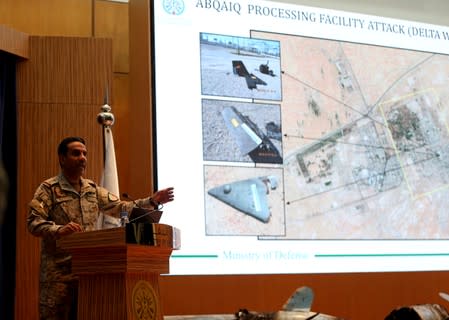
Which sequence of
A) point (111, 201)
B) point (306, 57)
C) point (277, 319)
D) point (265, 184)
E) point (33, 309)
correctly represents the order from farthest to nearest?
point (306, 57) < point (265, 184) < point (33, 309) < point (111, 201) < point (277, 319)

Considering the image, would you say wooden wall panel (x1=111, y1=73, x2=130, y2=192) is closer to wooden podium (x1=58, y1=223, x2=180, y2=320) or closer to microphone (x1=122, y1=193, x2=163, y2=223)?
microphone (x1=122, y1=193, x2=163, y2=223)

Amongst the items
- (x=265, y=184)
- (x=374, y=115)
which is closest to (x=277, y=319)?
(x=265, y=184)

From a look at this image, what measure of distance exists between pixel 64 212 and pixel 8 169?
1.32m

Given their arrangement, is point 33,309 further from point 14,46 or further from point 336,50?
point 336,50

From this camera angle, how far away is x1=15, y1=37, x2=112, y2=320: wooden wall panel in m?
4.00

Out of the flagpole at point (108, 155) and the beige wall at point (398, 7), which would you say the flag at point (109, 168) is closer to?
the flagpole at point (108, 155)

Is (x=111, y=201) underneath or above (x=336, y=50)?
underneath

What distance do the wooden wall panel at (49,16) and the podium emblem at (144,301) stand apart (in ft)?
9.04

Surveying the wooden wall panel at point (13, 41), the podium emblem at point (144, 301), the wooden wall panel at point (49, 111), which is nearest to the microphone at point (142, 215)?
the podium emblem at point (144, 301)

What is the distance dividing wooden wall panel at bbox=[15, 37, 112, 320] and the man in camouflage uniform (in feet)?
3.36

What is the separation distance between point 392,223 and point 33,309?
99.8 inches

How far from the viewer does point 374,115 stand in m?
4.89

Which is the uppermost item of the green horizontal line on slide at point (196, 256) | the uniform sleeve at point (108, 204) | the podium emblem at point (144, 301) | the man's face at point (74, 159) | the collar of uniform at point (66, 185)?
the man's face at point (74, 159)

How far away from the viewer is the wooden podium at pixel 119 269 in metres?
2.30
